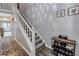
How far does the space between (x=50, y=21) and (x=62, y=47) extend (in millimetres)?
465

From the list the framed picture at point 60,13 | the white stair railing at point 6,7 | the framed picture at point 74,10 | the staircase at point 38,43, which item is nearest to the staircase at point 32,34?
the staircase at point 38,43

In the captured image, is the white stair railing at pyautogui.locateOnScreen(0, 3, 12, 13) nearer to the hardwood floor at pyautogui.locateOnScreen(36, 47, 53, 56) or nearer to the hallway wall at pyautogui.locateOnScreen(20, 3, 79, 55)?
the hallway wall at pyautogui.locateOnScreen(20, 3, 79, 55)

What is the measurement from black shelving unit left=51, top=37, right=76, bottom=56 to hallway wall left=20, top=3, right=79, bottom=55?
70 millimetres

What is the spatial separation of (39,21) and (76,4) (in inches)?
24.8

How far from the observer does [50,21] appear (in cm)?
170

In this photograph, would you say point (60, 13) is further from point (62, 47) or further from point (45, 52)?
point (45, 52)

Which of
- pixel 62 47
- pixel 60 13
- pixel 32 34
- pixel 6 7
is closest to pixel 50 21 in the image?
pixel 60 13

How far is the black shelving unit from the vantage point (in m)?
1.59

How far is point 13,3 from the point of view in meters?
1.68

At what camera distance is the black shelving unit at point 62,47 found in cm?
159

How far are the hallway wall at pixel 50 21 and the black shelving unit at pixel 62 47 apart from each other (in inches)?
2.7

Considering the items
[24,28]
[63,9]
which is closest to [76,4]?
[63,9]

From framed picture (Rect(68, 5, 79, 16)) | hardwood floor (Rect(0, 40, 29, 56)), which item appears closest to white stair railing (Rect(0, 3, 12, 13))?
hardwood floor (Rect(0, 40, 29, 56))

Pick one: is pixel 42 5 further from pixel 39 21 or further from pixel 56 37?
pixel 56 37
